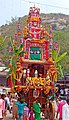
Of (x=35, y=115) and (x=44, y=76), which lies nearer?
(x=35, y=115)

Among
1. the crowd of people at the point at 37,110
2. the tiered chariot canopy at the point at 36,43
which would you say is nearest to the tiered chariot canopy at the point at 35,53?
the tiered chariot canopy at the point at 36,43

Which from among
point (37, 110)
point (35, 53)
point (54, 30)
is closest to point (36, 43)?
point (35, 53)

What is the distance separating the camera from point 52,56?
1964 centimetres

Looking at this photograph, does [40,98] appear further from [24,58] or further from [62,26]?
[62,26]

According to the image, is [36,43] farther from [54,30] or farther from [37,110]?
[54,30]

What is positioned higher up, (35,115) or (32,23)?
(32,23)

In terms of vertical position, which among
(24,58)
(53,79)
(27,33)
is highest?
(27,33)

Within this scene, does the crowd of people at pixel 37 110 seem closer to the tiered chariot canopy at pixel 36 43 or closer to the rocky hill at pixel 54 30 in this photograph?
the tiered chariot canopy at pixel 36 43

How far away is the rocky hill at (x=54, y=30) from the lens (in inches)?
2159

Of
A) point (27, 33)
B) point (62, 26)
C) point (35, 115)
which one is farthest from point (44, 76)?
point (62, 26)

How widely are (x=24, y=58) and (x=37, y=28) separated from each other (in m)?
2.12

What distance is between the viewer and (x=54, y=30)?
80312 millimetres

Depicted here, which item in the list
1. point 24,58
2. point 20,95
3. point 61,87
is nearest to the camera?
point 20,95

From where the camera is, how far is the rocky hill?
54828mm
